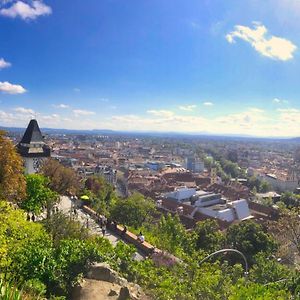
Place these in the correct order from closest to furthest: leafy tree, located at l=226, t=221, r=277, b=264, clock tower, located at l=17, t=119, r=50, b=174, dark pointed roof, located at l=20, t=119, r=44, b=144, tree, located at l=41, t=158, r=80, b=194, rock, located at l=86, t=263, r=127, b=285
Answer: rock, located at l=86, t=263, r=127, b=285, leafy tree, located at l=226, t=221, r=277, b=264, tree, located at l=41, t=158, r=80, b=194, clock tower, located at l=17, t=119, r=50, b=174, dark pointed roof, located at l=20, t=119, r=44, b=144

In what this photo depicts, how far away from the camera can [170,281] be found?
28.3 ft

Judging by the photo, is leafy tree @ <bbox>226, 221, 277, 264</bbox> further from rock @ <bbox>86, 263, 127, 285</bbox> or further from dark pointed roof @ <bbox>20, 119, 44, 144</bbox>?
dark pointed roof @ <bbox>20, 119, 44, 144</bbox>

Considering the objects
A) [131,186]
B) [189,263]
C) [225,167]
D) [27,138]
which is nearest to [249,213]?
[131,186]

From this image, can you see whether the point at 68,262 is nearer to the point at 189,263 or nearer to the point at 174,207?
the point at 189,263

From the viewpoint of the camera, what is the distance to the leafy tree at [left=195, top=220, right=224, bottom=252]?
21688 mm

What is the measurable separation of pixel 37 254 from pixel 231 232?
15.6 meters

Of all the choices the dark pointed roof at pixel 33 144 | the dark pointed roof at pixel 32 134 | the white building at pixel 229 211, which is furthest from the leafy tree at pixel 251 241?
the white building at pixel 229 211

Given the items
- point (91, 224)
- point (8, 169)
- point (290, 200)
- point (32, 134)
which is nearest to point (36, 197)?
point (91, 224)

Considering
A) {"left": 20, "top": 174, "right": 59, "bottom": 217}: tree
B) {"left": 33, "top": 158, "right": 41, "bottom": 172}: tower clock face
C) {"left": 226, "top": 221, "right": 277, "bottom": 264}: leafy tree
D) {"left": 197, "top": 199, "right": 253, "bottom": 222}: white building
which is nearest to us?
{"left": 20, "top": 174, "right": 59, "bottom": 217}: tree

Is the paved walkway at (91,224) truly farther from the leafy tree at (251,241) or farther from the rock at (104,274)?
the leafy tree at (251,241)

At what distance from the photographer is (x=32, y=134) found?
27125 mm

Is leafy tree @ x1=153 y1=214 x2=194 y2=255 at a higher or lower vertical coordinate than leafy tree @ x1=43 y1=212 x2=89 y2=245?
lower

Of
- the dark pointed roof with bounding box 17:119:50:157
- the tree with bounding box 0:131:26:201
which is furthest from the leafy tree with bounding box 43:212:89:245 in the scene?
the dark pointed roof with bounding box 17:119:50:157

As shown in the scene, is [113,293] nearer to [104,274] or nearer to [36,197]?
[104,274]
